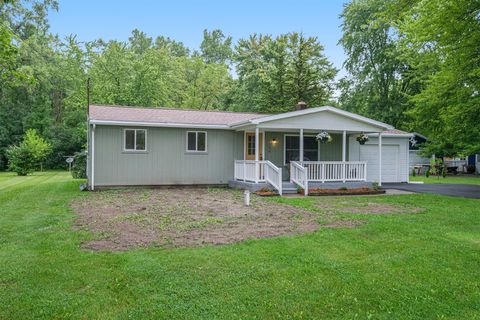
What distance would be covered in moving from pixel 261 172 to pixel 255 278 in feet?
30.2

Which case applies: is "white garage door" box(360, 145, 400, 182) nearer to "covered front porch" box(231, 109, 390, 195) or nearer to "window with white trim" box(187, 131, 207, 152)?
"covered front porch" box(231, 109, 390, 195)

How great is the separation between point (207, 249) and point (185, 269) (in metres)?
0.86

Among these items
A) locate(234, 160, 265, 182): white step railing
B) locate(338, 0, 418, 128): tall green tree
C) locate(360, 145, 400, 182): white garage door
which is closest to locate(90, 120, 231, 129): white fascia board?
locate(234, 160, 265, 182): white step railing

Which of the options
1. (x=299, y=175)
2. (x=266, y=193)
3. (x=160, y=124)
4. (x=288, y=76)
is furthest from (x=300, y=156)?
(x=288, y=76)

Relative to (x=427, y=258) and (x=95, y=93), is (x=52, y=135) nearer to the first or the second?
(x=95, y=93)

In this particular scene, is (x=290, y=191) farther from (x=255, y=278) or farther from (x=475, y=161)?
(x=475, y=161)

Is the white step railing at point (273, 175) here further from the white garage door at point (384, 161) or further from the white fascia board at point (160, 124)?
the white garage door at point (384, 161)

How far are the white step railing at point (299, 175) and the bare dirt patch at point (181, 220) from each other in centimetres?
225

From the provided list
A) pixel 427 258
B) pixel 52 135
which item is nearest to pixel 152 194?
pixel 427 258

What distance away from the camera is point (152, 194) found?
11.9 meters

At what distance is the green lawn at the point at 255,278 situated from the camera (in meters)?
3.29

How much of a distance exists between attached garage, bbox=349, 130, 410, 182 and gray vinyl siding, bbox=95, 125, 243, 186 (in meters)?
5.53

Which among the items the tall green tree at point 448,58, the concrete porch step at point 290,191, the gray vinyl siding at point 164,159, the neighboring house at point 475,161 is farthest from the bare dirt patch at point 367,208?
the neighboring house at point 475,161

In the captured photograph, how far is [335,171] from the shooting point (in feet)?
45.1
